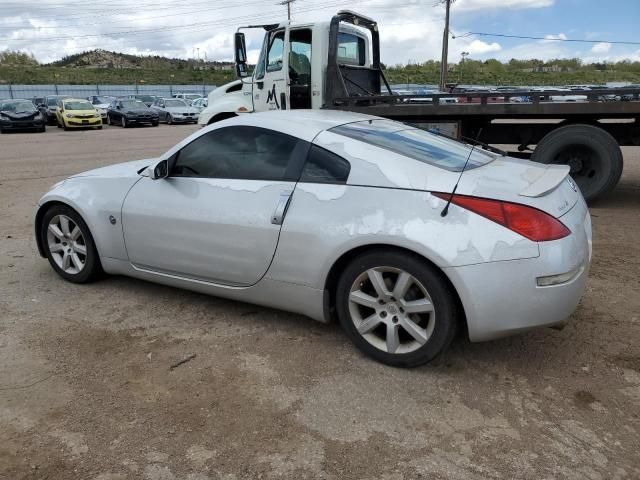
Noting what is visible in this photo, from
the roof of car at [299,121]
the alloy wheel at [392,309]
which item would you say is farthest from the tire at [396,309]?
the roof of car at [299,121]

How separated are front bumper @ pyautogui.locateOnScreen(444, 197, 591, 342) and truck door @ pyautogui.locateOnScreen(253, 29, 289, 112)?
22.2 ft

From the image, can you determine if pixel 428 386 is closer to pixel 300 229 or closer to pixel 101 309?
pixel 300 229

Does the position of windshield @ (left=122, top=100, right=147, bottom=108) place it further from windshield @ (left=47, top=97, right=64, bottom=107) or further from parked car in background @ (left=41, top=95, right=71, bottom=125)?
windshield @ (left=47, top=97, right=64, bottom=107)

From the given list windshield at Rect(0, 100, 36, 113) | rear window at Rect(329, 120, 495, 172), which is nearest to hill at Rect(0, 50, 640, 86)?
windshield at Rect(0, 100, 36, 113)

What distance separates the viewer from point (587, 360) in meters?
3.27

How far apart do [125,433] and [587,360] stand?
2621 mm

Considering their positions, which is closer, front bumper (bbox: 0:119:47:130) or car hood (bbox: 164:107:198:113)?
front bumper (bbox: 0:119:47:130)

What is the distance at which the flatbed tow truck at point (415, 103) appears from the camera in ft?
24.7

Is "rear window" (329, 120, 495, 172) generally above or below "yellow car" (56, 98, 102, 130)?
above

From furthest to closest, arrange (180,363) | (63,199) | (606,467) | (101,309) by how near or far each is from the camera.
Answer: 1. (63,199)
2. (101,309)
3. (180,363)
4. (606,467)

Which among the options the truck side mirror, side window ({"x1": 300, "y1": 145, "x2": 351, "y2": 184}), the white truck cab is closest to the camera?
side window ({"x1": 300, "y1": 145, "x2": 351, "y2": 184})

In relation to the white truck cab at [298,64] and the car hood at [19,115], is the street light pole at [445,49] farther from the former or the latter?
the white truck cab at [298,64]

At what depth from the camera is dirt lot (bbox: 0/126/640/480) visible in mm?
2439

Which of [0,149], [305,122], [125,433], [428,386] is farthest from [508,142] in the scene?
[0,149]
